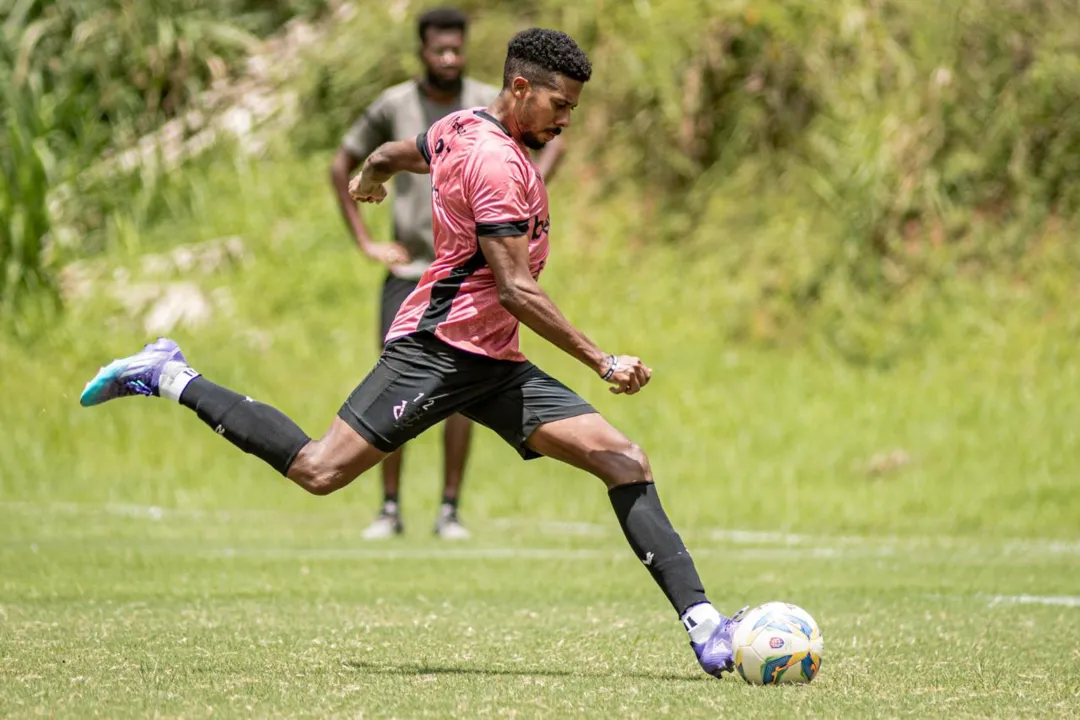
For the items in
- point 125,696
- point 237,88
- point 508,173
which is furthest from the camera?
point 237,88

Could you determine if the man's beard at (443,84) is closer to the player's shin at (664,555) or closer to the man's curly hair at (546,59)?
the man's curly hair at (546,59)

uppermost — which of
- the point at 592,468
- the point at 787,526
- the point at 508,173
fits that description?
the point at 508,173

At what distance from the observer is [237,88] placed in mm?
20484

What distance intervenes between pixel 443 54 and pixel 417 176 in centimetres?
74

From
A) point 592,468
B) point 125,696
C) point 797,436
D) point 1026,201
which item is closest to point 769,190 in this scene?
point 1026,201

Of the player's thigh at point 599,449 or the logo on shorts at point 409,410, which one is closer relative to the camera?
the player's thigh at point 599,449

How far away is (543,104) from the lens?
5.74 m

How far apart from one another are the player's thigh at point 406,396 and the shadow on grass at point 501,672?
2.55ft

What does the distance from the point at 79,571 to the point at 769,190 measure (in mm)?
10466

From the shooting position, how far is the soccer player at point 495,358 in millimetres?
5570

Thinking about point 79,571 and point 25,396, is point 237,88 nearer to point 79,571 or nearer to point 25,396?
point 25,396

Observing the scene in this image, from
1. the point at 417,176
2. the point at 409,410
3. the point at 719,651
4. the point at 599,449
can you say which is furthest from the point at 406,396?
the point at 417,176

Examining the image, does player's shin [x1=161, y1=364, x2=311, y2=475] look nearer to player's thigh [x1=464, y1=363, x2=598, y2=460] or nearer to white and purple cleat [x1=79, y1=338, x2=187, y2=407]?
white and purple cleat [x1=79, y1=338, x2=187, y2=407]

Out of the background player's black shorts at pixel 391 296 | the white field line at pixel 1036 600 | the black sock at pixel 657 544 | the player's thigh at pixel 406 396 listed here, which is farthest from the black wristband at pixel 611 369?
the background player's black shorts at pixel 391 296
